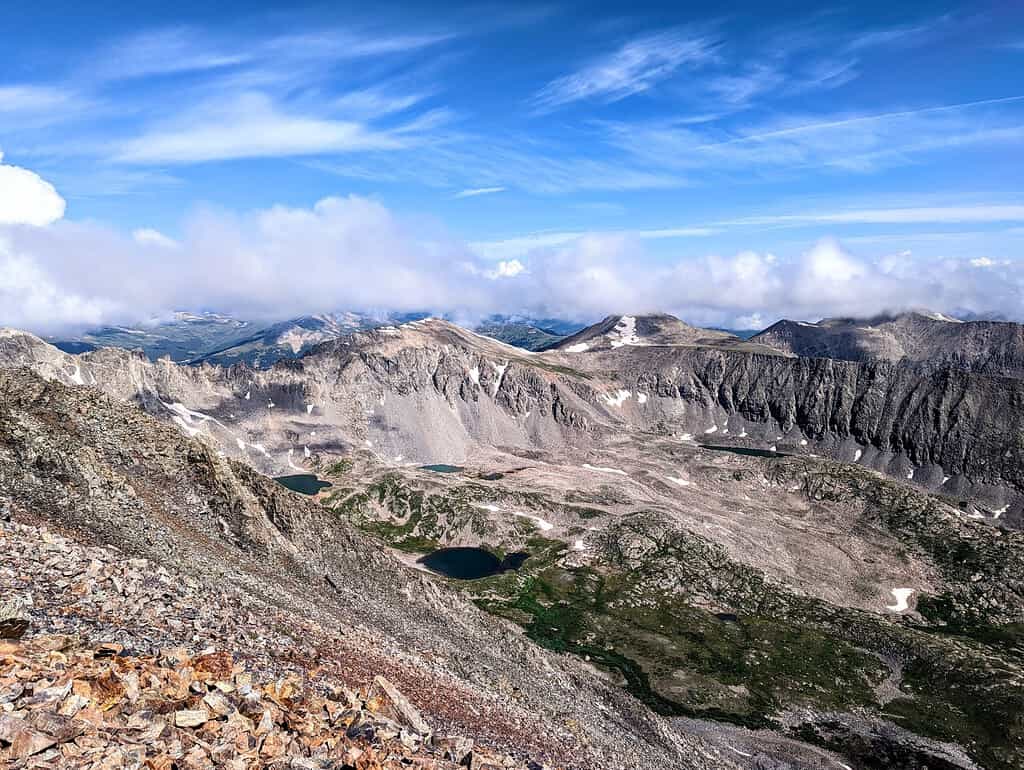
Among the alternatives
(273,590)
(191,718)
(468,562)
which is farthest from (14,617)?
(468,562)

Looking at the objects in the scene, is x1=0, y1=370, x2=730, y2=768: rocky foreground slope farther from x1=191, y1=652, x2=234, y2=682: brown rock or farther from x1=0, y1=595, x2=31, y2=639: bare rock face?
x1=191, y1=652, x2=234, y2=682: brown rock

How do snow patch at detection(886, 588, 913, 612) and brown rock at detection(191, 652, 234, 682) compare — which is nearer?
brown rock at detection(191, 652, 234, 682)

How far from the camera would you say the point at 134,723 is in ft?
68.3

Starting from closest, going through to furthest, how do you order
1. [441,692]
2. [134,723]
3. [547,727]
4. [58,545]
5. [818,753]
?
[134,723] → [58,545] → [441,692] → [547,727] → [818,753]

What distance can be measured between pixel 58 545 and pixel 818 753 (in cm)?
9764

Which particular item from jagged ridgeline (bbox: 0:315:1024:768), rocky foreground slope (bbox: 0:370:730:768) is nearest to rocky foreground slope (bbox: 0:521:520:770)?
rocky foreground slope (bbox: 0:370:730:768)

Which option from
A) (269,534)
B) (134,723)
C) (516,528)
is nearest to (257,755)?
(134,723)

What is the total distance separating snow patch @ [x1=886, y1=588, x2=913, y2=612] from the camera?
15710 centimetres

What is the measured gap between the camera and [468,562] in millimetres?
175625

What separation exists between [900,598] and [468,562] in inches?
4523

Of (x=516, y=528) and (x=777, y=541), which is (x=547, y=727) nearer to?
(x=516, y=528)

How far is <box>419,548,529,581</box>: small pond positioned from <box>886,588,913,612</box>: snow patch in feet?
311

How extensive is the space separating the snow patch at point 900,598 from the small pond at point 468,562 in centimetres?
9465

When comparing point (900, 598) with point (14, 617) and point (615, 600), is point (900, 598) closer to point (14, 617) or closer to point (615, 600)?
point (615, 600)
